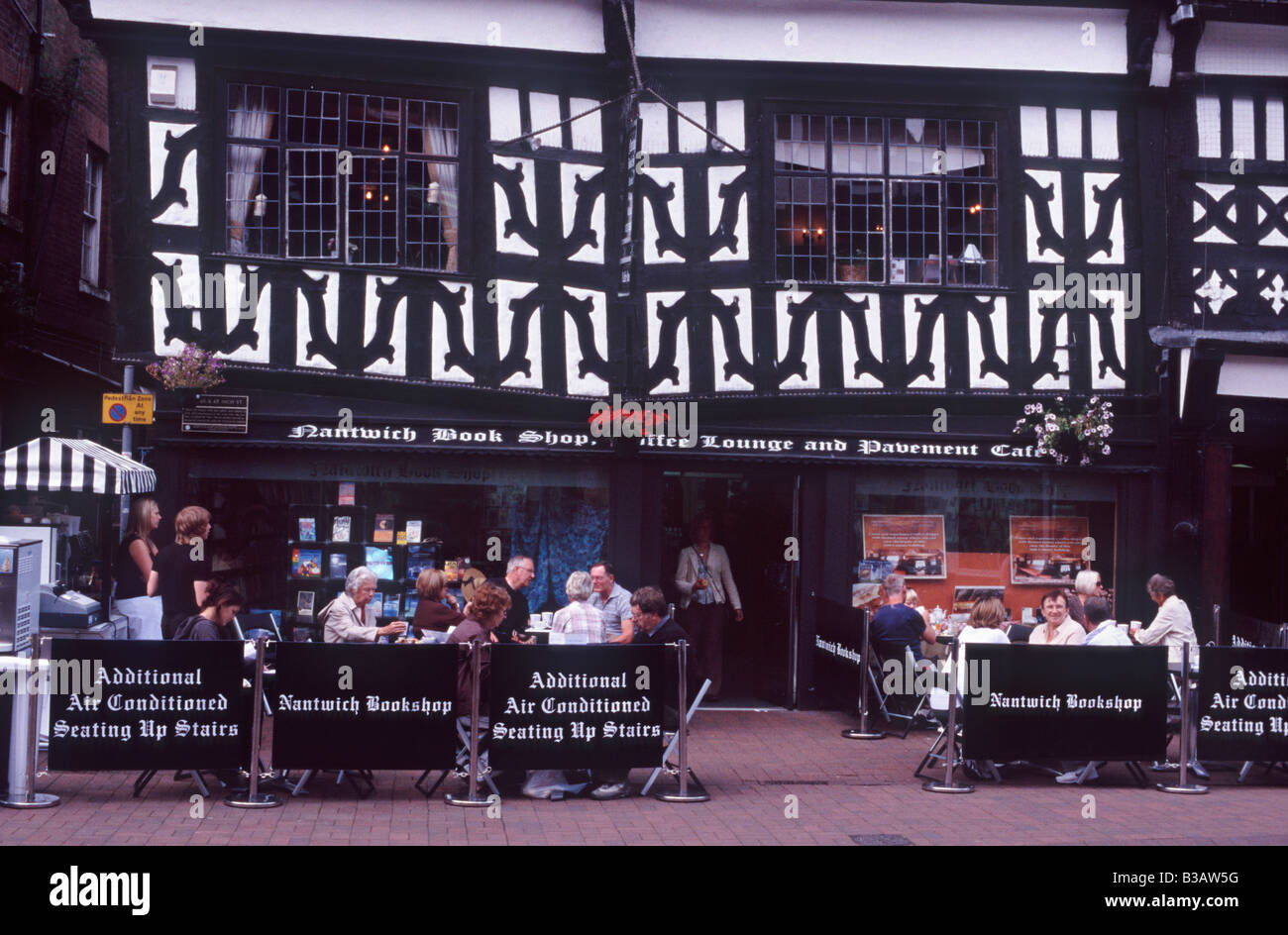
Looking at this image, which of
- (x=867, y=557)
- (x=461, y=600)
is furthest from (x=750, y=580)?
(x=461, y=600)

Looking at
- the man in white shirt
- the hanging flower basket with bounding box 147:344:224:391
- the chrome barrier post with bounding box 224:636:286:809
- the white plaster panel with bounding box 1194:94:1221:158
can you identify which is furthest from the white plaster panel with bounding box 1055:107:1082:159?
the chrome barrier post with bounding box 224:636:286:809

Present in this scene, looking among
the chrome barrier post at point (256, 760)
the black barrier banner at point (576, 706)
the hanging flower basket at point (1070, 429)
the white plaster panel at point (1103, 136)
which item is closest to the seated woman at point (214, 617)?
the chrome barrier post at point (256, 760)

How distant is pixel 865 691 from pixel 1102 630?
2.60 metres

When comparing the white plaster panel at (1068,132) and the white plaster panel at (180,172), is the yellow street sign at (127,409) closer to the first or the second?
the white plaster panel at (180,172)

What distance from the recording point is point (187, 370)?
12.5 metres

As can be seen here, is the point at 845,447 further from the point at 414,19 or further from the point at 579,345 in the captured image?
the point at 414,19

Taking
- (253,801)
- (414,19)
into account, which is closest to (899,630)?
(253,801)

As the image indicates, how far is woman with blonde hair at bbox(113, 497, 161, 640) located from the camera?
449 inches

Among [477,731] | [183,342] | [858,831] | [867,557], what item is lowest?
[858,831]

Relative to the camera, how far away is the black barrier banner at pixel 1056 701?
32.9 ft

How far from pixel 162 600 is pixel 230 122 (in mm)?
4951

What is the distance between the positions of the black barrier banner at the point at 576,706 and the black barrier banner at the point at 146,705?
188cm

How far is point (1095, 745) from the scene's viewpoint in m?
10.1

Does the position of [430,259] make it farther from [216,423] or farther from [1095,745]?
[1095,745]
